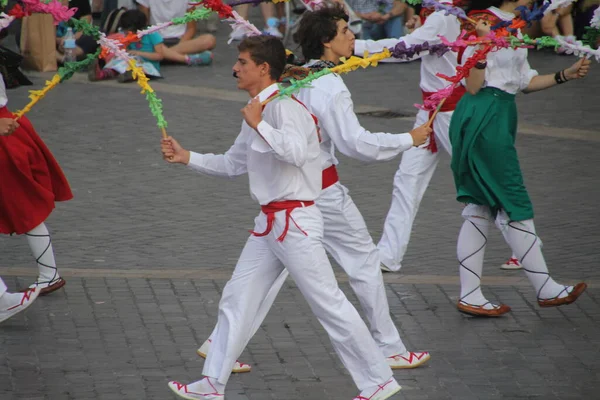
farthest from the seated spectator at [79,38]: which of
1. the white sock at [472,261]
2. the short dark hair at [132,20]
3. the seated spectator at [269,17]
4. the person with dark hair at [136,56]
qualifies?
the white sock at [472,261]

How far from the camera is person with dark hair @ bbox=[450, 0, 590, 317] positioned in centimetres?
623

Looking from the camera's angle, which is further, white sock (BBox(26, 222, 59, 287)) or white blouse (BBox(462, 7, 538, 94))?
white sock (BBox(26, 222, 59, 287))

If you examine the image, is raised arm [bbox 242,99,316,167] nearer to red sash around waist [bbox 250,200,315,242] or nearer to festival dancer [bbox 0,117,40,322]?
red sash around waist [bbox 250,200,315,242]

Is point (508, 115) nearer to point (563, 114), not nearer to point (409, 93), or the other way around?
point (563, 114)

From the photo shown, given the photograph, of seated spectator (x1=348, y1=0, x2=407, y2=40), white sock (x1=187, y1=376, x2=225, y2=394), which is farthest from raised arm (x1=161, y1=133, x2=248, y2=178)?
seated spectator (x1=348, y1=0, x2=407, y2=40)

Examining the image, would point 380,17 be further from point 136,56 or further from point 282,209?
point 282,209

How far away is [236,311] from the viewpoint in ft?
16.8

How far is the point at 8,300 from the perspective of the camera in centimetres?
609

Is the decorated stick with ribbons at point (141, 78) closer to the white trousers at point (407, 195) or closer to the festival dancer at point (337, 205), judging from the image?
the festival dancer at point (337, 205)

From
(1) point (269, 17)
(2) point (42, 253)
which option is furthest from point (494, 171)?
(1) point (269, 17)

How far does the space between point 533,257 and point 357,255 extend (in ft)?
4.10

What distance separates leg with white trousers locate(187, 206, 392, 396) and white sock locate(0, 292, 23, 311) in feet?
4.92

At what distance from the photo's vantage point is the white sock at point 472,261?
6.34 metres

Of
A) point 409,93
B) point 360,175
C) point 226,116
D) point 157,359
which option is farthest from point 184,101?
point 157,359
